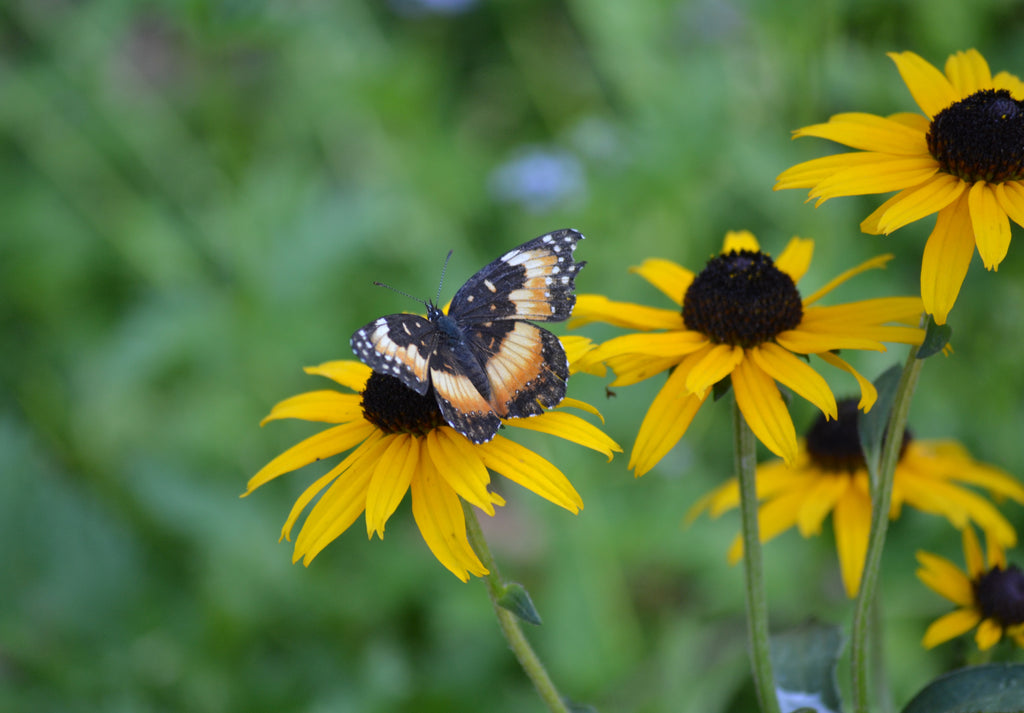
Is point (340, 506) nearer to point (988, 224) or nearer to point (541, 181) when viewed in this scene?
point (988, 224)

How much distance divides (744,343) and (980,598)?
49 centimetres

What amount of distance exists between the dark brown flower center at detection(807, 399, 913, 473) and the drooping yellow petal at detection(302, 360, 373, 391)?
0.72 meters

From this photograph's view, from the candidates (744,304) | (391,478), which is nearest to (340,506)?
(391,478)

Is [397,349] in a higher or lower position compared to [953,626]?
higher

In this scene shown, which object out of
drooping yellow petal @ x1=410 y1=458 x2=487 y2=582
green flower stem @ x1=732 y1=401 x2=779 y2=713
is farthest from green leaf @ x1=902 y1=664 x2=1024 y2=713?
drooping yellow petal @ x1=410 y1=458 x2=487 y2=582

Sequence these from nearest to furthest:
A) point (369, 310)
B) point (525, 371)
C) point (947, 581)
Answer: point (525, 371)
point (947, 581)
point (369, 310)

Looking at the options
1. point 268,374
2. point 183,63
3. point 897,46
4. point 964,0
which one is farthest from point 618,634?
point 183,63

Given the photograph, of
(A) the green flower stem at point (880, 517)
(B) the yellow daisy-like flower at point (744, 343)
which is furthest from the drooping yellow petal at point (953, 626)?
(B) the yellow daisy-like flower at point (744, 343)

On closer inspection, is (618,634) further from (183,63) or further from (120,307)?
(183,63)

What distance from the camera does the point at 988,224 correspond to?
3.15 feet

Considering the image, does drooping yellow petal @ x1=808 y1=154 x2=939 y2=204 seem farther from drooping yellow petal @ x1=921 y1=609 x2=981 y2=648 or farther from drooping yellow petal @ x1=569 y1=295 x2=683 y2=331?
drooping yellow petal @ x1=921 y1=609 x2=981 y2=648

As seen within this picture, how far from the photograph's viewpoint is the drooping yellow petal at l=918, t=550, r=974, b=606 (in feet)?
4.18

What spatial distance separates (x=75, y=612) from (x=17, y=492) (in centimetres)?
36

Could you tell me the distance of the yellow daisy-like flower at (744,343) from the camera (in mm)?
1061
